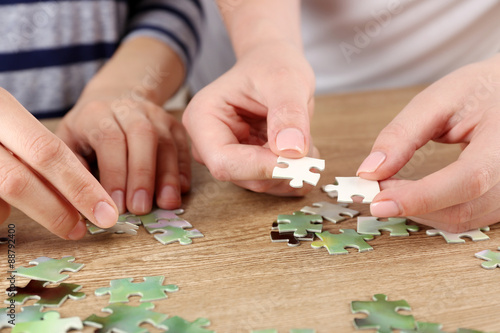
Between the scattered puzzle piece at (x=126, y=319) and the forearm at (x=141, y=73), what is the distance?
0.87 m

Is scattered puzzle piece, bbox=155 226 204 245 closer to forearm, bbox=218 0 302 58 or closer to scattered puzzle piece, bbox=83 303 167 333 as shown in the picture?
scattered puzzle piece, bbox=83 303 167 333

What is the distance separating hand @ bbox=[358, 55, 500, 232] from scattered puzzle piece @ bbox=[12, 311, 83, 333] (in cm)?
59

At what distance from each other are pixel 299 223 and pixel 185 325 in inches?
15.9

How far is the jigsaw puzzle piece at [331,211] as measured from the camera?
1.19 meters

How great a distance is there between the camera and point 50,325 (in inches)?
33.5

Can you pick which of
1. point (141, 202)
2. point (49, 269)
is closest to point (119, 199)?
point (141, 202)

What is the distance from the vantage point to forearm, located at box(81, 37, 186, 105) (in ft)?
5.54

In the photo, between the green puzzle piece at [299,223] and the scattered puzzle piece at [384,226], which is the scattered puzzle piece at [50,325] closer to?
the green puzzle piece at [299,223]

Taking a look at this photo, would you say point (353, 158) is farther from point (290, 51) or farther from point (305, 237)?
point (305, 237)

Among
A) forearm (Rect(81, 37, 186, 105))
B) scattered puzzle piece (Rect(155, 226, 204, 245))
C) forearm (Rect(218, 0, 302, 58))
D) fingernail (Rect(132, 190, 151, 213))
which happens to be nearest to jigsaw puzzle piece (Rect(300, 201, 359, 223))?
scattered puzzle piece (Rect(155, 226, 204, 245))

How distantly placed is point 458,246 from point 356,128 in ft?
2.36

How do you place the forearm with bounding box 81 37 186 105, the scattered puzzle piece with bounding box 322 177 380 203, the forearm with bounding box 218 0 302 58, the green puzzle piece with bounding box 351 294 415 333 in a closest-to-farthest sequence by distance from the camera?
the green puzzle piece with bounding box 351 294 415 333, the scattered puzzle piece with bounding box 322 177 380 203, the forearm with bounding box 218 0 302 58, the forearm with bounding box 81 37 186 105

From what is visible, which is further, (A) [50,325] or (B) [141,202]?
(B) [141,202]

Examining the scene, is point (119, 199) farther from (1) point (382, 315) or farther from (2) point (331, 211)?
(1) point (382, 315)
